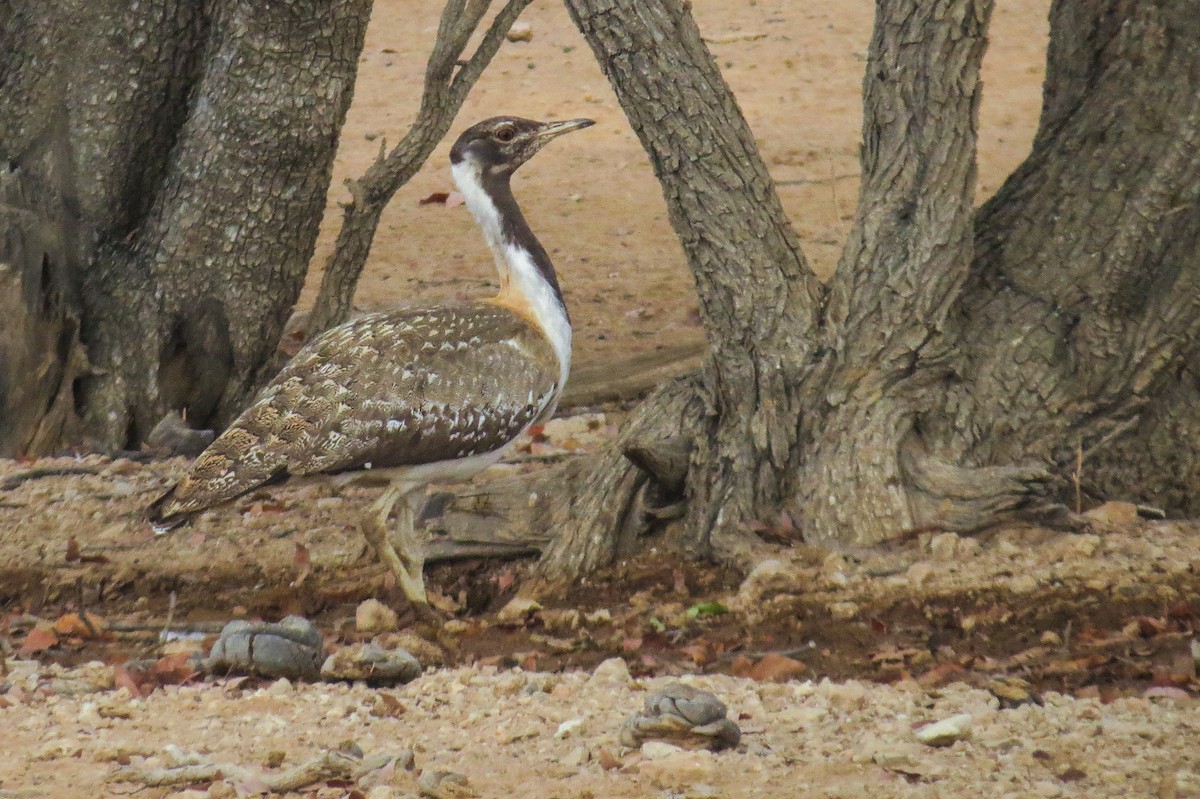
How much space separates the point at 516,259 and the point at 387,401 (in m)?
0.84

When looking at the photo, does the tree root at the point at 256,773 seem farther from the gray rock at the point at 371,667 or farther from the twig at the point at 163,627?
the twig at the point at 163,627

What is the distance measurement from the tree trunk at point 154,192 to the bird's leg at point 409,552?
1.46 m

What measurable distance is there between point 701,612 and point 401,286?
4442 millimetres

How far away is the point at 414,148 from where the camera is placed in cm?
679

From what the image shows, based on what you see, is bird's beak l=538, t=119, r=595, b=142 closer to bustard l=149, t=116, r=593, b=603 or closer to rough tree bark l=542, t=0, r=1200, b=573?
bustard l=149, t=116, r=593, b=603

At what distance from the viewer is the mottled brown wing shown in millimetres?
5066

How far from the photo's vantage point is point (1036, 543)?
4.80 metres

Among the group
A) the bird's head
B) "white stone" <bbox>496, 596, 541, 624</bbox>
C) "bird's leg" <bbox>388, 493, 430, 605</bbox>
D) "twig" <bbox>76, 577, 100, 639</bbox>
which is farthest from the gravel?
the bird's head

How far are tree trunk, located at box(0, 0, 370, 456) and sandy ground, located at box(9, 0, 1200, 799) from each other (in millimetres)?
493

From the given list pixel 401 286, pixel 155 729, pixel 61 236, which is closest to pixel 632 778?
pixel 155 729

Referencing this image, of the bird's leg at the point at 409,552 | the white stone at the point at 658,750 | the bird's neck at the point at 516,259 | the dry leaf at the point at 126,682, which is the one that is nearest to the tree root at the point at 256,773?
the white stone at the point at 658,750

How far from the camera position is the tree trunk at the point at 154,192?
20.7 ft

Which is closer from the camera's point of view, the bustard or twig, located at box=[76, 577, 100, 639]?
twig, located at box=[76, 577, 100, 639]

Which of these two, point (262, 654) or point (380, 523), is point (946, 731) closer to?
point (262, 654)
